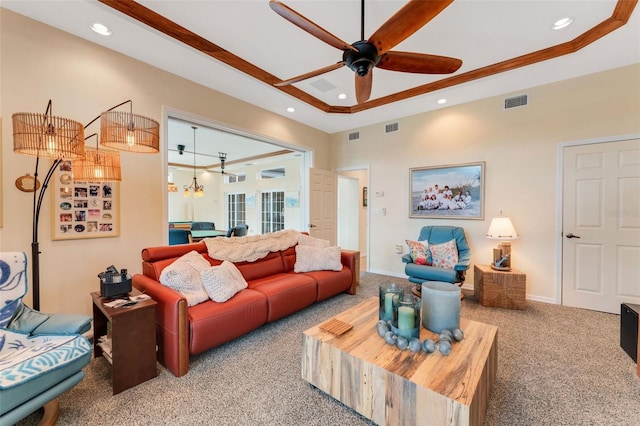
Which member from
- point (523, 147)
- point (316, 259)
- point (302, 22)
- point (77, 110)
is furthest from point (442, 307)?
point (77, 110)

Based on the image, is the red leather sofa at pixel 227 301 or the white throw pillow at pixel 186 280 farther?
the white throw pillow at pixel 186 280

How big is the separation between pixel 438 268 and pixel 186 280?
2.98 m

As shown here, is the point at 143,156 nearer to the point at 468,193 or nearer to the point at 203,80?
the point at 203,80

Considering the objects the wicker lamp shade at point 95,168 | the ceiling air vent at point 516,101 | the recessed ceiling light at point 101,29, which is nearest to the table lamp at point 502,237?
the ceiling air vent at point 516,101

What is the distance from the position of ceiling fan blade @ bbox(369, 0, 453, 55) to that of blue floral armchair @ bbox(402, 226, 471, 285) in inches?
104

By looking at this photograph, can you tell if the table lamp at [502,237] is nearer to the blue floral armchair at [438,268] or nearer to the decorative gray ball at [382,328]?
the blue floral armchair at [438,268]

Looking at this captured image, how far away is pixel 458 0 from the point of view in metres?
2.16

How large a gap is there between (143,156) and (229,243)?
138 centimetres

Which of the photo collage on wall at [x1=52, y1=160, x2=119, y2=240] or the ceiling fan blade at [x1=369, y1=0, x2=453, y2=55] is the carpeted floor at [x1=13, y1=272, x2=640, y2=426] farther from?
the ceiling fan blade at [x1=369, y1=0, x2=453, y2=55]

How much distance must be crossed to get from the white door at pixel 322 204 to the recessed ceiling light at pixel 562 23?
3658 millimetres

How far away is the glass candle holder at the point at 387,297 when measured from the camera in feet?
6.08

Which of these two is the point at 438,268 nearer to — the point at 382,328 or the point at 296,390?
the point at 382,328

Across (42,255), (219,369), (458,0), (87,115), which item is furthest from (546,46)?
(42,255)

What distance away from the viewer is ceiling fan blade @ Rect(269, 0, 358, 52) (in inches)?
57.0
